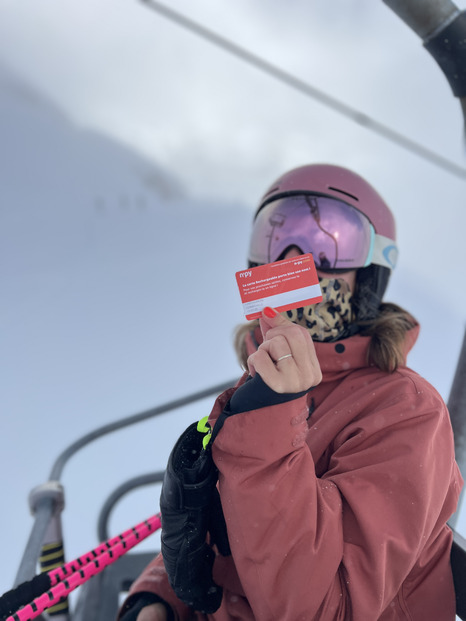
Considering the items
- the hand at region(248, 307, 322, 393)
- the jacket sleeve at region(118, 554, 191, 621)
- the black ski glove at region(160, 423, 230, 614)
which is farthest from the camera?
the jacket sleeve at region(118, 554, 191, 621)

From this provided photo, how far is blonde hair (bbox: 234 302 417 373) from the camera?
1129mm

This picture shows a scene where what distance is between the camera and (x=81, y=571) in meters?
1.20

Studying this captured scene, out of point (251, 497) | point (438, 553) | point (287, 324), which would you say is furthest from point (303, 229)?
point (438, 553)

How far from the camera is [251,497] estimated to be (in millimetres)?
797

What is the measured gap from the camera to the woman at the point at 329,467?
0.80m

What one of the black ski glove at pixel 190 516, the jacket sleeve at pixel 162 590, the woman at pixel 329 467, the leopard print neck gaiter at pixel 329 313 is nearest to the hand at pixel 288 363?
the woman at pixel 329 467

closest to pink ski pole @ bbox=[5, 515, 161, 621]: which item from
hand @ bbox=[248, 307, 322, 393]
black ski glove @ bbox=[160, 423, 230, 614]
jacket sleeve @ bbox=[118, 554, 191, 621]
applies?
jacket sleeve @ bbox=[118, 554, 191, 621]

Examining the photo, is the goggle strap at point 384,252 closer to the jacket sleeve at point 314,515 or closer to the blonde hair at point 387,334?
the blonde hair at point 387,334

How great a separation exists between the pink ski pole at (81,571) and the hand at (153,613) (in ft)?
0.60

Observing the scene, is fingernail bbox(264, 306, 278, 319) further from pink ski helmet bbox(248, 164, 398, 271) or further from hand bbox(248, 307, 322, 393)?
pink ski helmet bbox(248, 164, 398, 271)

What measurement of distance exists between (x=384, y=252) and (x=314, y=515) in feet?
2.59

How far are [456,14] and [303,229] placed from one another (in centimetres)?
71

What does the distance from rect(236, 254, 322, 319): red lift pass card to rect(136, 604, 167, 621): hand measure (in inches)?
31.4

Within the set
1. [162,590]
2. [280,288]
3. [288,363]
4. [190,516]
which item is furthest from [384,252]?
[162,590]
